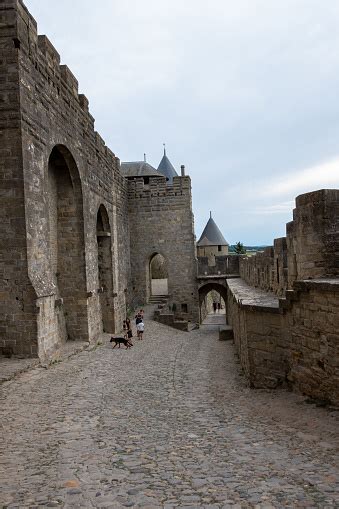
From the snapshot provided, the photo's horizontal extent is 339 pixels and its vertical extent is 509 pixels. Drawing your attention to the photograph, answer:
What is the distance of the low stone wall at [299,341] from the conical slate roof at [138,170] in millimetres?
21010

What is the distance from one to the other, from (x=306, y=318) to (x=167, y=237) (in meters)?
18.1

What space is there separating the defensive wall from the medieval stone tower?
14.1 feet

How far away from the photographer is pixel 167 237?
24344mm

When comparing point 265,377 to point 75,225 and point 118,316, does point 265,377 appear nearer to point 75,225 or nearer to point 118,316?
point 75,225

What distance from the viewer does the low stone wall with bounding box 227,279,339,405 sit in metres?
5.79

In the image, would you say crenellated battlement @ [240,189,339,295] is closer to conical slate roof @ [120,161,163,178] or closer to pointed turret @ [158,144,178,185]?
conical slate roof @ [120,161,163,178]

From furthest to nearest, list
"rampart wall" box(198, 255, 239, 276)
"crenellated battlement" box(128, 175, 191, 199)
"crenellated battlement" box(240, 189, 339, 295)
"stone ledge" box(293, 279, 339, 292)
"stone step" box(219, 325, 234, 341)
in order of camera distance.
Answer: "rampart wall" box(198, 255, 239, 276)
"crenellated battlement" box(128, 175, 191, 199)
"stone step" box(219, 325, 234, 341)
"crenellated battlement" box(240, 189, 339, 295)
"stone ledge" box(293, 279, 339, 292)

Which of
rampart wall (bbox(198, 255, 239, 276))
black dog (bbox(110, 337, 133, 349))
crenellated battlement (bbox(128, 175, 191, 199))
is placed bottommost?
black dog (bbox(110, 337, 133, 349))

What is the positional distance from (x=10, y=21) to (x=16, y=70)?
0.94 metres

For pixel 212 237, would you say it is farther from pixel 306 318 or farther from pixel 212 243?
pixel 306 318

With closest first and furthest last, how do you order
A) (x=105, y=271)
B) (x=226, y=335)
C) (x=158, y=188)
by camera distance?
(x=226, y=335), (x=105, y=271), (x=158, y=188)

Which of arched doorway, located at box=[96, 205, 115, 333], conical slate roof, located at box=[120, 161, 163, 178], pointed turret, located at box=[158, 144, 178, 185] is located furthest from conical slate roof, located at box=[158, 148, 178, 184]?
arched doorway, located at box=[96, 205, 115, 333]

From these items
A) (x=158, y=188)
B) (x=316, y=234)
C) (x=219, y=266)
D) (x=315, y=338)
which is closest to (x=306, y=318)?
(x=315, y=338)

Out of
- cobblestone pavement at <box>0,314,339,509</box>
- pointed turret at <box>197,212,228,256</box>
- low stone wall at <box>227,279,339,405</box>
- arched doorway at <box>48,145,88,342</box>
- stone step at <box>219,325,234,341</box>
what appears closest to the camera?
cobblestone pavement at <box>0,314,339,509</box>
